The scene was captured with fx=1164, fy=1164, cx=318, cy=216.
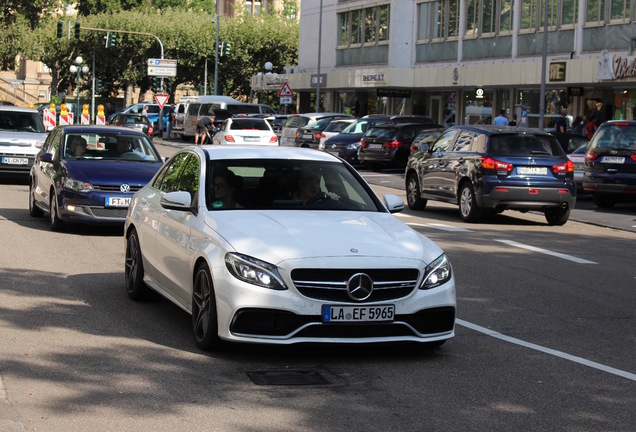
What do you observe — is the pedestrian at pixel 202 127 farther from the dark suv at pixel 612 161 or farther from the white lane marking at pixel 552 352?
the white lane marking at pixel 552 352

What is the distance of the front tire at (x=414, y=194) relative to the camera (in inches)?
883

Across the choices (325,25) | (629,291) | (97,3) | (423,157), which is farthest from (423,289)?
(97,3)

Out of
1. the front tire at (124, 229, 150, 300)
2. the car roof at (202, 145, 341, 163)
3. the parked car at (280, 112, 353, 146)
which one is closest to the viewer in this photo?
the car roof at (202, 145, 341, 163)

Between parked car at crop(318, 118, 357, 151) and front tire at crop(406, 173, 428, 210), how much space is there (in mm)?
17911

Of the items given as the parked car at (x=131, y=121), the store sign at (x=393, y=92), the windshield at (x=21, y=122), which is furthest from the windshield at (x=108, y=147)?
the store sign at (x=393, y=92)

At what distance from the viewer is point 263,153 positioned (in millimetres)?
9461

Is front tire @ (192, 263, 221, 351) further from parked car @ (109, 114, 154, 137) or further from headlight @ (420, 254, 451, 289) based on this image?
parked car @ (109, 114, 154, 137)

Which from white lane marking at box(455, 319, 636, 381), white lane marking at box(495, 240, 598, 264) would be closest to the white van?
white lane marking at box(495, 240, 598, 264)

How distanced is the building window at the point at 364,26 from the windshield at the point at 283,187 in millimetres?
48235

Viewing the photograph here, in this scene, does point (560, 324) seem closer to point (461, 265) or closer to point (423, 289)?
point (423, 289)

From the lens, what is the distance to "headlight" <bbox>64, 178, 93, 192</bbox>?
15484mm

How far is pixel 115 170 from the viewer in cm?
1589

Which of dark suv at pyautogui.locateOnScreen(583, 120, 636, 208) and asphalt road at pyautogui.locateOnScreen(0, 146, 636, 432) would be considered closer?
asphalt road at pyautogui.locateOnScreen(0, 146, 636, 432)

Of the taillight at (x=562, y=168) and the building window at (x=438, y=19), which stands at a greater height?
the building window at (x=438, y=19)
